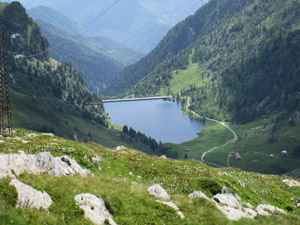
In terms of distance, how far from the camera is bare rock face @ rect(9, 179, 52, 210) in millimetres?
18469

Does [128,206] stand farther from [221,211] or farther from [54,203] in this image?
[221,211]

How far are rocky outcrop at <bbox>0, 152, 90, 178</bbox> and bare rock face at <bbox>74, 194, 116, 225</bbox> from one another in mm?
6727

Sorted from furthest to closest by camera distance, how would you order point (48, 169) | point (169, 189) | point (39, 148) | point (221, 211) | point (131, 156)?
point (131, 156) → point (39, 148) → point (169, 189) → point (48, 169) → point (221, 211)

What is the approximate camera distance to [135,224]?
20672 mm

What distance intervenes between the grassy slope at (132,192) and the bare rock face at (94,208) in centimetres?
50

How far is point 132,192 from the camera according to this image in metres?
25.0

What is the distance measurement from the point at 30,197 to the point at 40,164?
989cm

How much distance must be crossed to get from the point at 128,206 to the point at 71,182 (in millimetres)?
4494

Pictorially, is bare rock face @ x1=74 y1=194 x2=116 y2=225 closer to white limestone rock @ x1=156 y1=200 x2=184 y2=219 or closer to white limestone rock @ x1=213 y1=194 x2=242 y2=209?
white limestone rock @ x1=156 y1=200 x2=184 y2=219

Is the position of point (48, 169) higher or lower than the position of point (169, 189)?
higher

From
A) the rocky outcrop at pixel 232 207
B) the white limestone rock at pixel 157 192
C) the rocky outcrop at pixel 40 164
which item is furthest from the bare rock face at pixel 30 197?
the rocky outcrop at pixel 232 207

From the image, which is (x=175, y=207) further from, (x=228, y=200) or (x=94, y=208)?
(x=228, y=200)

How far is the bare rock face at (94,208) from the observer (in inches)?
773

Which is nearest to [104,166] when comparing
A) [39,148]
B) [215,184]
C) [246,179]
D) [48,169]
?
[39,148]
